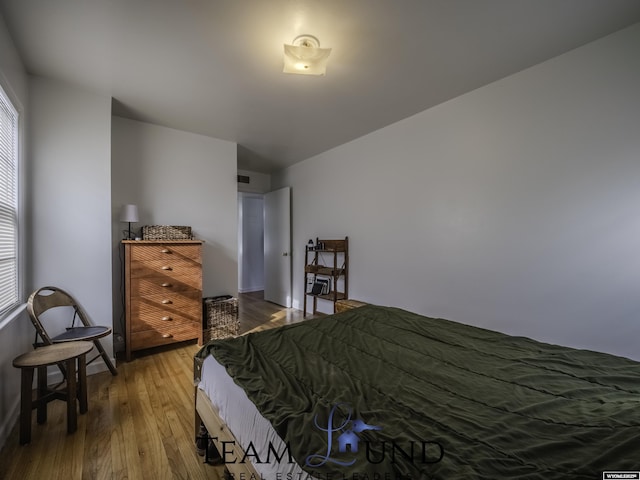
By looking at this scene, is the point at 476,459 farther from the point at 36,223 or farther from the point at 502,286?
the point at 36,223

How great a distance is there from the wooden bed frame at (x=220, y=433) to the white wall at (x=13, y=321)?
1.15 meters

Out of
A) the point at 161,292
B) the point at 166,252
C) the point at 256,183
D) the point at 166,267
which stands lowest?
the point at 161,292

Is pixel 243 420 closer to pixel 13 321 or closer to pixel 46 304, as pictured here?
pixel 13 321

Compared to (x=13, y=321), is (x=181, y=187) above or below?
above

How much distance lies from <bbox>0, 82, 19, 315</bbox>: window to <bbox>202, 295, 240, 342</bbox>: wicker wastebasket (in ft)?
4.92

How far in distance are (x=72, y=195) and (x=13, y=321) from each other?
104 cm

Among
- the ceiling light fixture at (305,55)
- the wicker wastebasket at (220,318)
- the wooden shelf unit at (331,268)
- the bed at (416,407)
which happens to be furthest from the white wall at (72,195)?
the wooden shelf unit at (331,268)

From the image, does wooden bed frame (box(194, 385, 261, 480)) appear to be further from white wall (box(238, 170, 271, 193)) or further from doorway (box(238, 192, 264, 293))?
doorway (box(238, 192, 264, 293))

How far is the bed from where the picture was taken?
0.69 m

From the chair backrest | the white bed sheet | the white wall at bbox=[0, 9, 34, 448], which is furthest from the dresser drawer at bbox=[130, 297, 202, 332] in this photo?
the white bed sheet

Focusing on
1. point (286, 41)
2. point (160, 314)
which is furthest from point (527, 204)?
point (160, 314)

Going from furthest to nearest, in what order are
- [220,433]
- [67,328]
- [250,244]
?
[250,244], [67,328], [220,433]

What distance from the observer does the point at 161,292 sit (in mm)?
2699

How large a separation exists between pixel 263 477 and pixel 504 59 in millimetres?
2735
